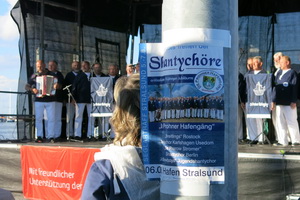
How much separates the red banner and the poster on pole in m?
4.09

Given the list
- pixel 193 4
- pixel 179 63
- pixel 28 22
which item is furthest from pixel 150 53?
pixel 28 22

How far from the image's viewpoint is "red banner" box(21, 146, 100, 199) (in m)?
5.93

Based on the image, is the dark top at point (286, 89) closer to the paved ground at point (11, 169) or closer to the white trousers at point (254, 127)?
the white trousers at point (254, 127)

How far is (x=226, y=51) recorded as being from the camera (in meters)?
1.72

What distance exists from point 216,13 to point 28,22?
9896 millimetres

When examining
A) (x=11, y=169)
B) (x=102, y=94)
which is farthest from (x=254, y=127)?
(x=11, y=169)

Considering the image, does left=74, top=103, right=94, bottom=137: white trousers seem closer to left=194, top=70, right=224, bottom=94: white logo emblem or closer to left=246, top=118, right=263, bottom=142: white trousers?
left=246, top=118, right=263, bottom=142: white trousers

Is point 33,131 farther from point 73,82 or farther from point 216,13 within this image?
point 216,13

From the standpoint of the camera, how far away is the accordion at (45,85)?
8.97m

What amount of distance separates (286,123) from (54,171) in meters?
4.60

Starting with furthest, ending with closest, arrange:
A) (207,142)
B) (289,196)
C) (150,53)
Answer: (289,196), (150,53), (207,142)

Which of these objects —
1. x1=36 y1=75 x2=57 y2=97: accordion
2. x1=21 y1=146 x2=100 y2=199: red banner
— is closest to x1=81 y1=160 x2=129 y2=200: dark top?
x1=21 y1=146 x2=100 y2=199: red banner

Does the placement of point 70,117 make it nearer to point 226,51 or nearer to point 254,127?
point 254,127

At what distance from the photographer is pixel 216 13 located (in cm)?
171
